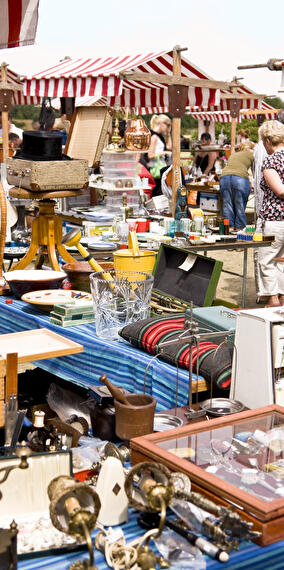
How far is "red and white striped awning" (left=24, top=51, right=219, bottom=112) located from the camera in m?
8.09

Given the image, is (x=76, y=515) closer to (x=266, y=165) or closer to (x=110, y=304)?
(x=110, y=304)

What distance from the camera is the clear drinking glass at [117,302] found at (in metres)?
3.09

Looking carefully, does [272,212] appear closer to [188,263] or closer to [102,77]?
[188,263]

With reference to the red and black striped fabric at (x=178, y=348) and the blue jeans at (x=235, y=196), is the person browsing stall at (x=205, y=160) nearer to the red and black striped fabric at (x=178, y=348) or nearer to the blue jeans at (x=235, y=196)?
the blue jeans at (x=235, y=196)

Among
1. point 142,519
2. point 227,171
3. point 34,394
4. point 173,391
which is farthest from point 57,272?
point 227,171

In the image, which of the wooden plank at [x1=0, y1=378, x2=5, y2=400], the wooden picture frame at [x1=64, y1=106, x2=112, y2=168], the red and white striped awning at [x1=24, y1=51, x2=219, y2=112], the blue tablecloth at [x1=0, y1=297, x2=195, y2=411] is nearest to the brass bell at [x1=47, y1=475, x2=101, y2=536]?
the wooden plank at [x1=0, y1=378, x2=5, y2=400]

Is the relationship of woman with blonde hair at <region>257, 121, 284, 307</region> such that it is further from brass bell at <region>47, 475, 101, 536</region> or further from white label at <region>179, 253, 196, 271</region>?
brass bell at <region>47, 475, 101, 536</region>

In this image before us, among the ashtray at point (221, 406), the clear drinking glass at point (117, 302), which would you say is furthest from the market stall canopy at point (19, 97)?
the ashtray at point (221, 406)

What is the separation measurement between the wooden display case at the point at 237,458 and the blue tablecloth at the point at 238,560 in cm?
3

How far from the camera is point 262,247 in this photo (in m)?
5.91

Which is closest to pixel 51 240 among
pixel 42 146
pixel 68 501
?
pixel 42 146

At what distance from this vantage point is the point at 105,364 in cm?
305

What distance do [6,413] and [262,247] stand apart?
4.11 m

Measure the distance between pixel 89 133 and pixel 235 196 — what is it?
12.8 ft
